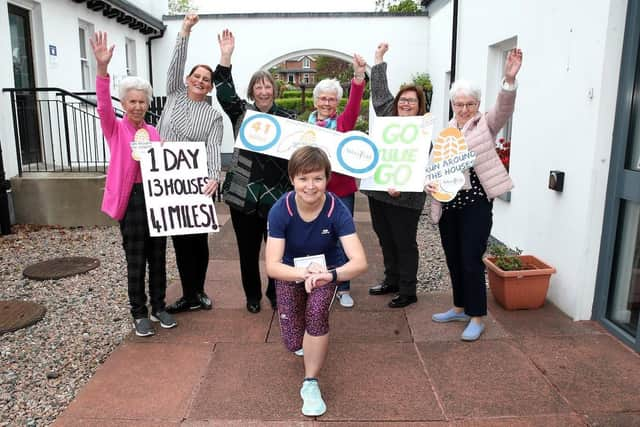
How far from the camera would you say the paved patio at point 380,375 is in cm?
266

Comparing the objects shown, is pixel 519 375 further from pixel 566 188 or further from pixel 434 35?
pixel 434 35

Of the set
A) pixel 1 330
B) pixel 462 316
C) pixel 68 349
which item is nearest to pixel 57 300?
pixel 1 330

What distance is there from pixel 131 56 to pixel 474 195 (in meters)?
11.2

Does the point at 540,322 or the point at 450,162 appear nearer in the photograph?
the point at 450,162

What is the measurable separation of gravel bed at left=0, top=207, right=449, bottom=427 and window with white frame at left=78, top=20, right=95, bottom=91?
430 centimetres

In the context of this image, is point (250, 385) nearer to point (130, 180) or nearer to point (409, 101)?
point (130, 180)

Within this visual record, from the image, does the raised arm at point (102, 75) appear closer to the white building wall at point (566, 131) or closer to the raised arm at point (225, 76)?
the raised arm at point (225, 76)

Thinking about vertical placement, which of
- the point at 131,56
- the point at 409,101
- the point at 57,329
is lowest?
the point at 57,329

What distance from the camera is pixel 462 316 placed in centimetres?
384

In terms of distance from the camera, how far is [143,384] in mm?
2984

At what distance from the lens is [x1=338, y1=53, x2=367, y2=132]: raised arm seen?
3.74 meters

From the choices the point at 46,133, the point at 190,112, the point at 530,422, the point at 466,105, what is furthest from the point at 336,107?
the point at 46,133

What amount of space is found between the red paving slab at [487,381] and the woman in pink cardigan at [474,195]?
7.9 inches

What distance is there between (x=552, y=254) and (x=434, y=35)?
8812 millimetres
